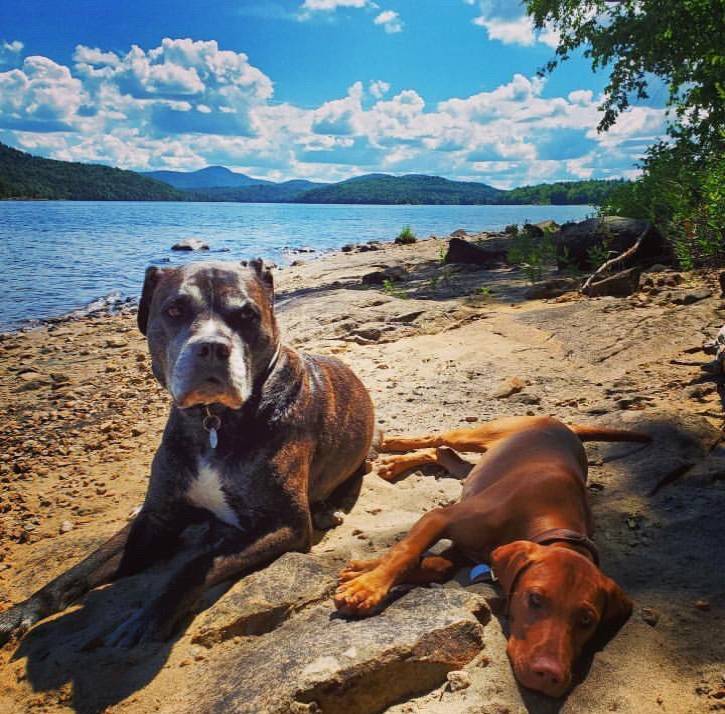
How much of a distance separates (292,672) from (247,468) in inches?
58.7

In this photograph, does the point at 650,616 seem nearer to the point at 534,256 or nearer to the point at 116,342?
the point at 116,342

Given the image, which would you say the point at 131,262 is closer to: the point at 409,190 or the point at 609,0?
the point at 609,0

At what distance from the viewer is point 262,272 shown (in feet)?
14.2

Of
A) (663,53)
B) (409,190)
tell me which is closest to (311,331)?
(663,53)

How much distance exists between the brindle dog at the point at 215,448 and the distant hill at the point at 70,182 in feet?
353

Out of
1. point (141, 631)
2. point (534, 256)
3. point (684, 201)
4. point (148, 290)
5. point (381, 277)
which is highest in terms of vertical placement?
point (684, 201)

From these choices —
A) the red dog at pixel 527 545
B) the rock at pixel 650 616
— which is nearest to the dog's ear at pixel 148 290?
the red dog at pixel 527 545

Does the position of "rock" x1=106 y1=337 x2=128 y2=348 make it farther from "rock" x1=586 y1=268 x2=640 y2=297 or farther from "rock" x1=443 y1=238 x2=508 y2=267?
"rock" x1=443 y1=238 x2=508 y2=267

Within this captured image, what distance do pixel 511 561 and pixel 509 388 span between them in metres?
3.96

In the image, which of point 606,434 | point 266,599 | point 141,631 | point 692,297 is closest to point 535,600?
point 266,599

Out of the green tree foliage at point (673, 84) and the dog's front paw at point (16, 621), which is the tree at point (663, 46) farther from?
the dog's front paw at point (16, 621)

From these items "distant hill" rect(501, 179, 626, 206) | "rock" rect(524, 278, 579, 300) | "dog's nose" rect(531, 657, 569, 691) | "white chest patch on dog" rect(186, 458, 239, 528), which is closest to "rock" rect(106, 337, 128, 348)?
"rock" rect(524, 278, 579, 300)

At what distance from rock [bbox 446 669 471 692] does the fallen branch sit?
8322 millimetres

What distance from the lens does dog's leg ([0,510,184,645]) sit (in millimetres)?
3660
